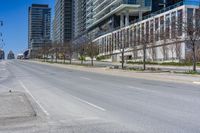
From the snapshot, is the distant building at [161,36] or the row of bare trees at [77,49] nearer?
the distant building at [161,36]

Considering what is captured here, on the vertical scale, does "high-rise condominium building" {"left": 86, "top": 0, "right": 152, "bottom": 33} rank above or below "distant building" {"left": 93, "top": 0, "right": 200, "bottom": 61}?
above

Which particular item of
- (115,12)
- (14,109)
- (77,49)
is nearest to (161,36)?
(77,49)

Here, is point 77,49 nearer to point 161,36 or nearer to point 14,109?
point 161,36

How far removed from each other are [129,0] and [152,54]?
89.1 feet

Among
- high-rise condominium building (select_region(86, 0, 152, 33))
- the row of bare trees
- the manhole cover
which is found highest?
high-rise condominium building (select_region(86, 0, 152, 33))

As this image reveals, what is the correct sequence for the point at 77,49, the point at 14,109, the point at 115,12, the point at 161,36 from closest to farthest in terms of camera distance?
the point at 14,109 < the point at 161,36 < the point at 77,49 < the point at 115,12

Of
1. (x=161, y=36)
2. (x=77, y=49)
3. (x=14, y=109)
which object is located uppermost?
(x=161, y=36)

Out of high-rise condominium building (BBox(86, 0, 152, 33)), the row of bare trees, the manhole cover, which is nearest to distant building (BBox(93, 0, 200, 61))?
the row of bare trees

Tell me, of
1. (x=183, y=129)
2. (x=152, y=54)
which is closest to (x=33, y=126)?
(x=183, y=129)

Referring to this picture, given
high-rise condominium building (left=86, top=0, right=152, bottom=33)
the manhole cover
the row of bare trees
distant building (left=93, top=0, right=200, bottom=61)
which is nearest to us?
the manhole cover

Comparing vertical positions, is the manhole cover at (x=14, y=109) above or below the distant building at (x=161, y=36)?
below

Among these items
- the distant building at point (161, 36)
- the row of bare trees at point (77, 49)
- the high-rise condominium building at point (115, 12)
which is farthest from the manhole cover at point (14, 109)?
the high-rise condominium building at point (115, 12)

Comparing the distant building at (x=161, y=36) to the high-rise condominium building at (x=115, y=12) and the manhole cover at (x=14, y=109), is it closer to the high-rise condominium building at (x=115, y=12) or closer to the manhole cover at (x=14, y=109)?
the high-rise condominium building at (x=115, y=12)

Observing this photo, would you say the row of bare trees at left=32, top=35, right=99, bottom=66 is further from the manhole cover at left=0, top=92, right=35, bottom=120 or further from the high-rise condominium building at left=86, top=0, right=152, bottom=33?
the manhole cover at left=0, top=92, right=35, bottom=120
